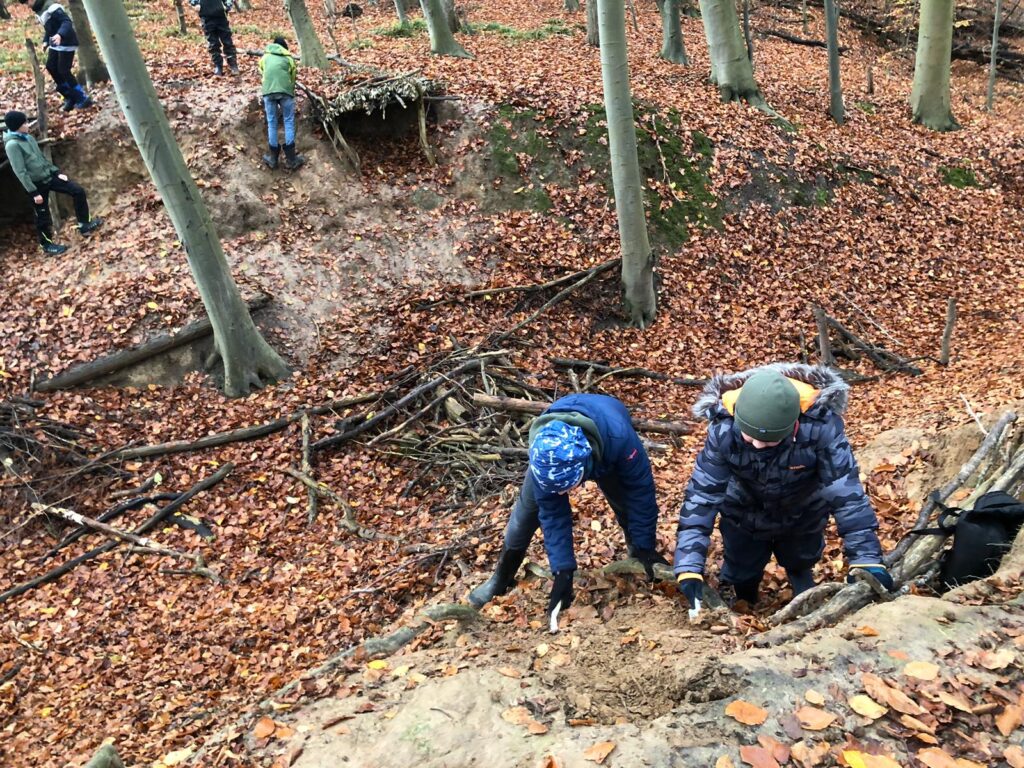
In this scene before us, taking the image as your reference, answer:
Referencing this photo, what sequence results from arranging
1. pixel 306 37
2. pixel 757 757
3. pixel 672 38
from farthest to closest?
pixel 672 38 < pixel 306 37 < pixel 757 757

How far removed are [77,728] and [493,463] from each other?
3916 mm

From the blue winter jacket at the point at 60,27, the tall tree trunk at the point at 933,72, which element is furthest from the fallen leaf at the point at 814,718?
the tall tree trunk at the point at 933,72

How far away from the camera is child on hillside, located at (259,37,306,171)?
972 centimetres

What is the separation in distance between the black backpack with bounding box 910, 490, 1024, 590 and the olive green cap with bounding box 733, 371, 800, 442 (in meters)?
1.30

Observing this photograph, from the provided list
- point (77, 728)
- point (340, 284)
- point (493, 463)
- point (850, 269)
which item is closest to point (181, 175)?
point (340, 284)

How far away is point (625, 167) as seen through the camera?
8.83 m

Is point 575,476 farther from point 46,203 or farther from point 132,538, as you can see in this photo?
point 46,203

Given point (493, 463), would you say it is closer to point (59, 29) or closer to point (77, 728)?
point (77, 728)

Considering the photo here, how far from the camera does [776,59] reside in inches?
766

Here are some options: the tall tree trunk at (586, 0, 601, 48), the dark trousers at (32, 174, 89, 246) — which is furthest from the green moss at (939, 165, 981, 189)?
the dark trousers at (32, 174, 89, 246)

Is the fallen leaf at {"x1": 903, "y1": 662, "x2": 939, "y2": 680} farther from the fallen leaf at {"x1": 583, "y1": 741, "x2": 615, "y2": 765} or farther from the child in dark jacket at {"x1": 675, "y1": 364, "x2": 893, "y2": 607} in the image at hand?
the fallen leaf at {"x1": 583, "y1": 741, "x2": 615, "y2": 765}

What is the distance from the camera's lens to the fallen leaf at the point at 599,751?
2.75 metres

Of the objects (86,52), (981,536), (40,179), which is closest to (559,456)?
(981,536)

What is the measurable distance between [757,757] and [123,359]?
25.9ft
